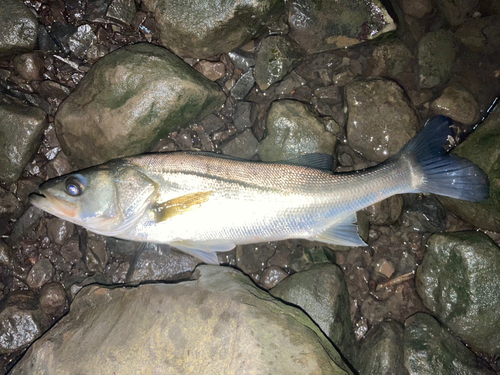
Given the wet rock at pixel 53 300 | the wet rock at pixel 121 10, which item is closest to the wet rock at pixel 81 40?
the wet rock at pixel 121 10

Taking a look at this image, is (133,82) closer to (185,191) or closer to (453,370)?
(185,191)

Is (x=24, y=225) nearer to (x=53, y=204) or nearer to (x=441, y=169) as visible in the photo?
(x=53, y=204)

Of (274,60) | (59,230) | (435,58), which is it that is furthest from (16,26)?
(435,58)

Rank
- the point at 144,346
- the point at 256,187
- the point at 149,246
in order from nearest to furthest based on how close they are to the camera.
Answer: the point at 144,346, the point at 256,187, the point at 149,246

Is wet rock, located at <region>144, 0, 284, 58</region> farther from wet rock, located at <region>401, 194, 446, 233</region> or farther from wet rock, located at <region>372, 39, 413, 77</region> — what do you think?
wet rock, located at <region>401, 194, 446, 233</region>

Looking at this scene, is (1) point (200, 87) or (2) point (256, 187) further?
(1) point (200, 87)

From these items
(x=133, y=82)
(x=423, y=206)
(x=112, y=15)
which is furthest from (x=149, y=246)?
(x=423, y=206)
